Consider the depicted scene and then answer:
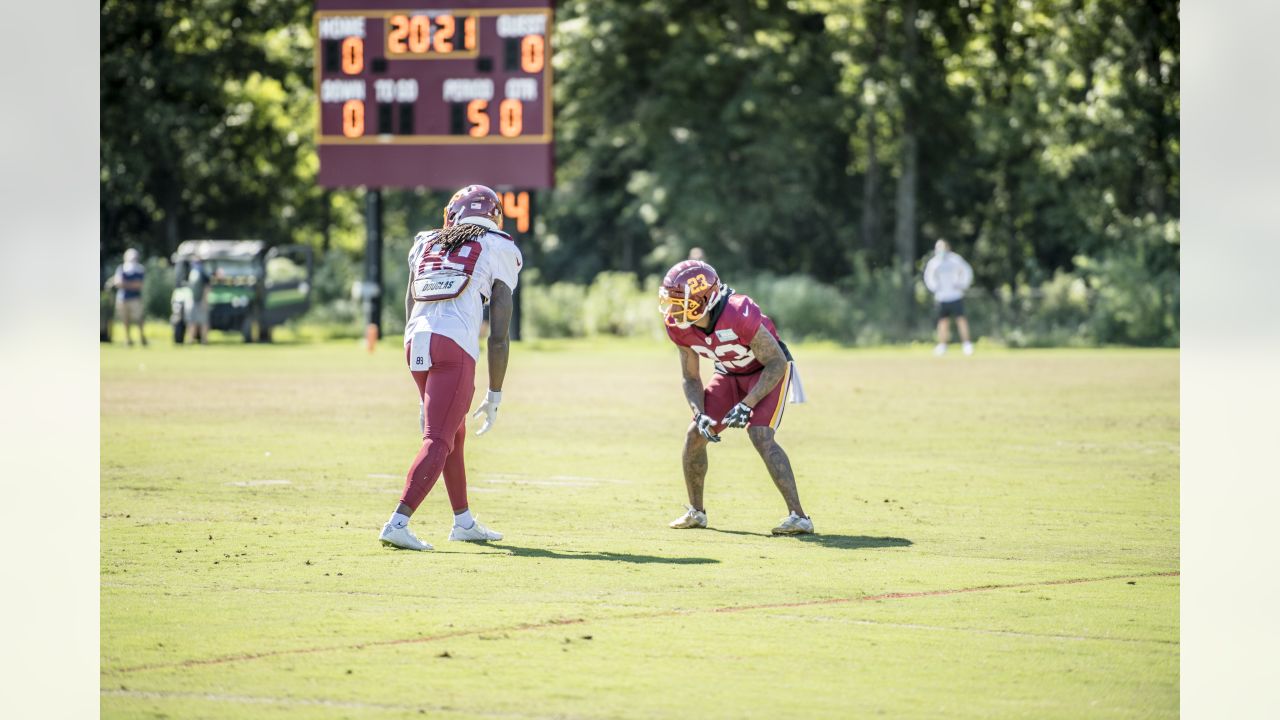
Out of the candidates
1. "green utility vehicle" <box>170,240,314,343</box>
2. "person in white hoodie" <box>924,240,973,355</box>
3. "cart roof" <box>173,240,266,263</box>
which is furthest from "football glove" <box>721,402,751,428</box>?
"cart roof" <box>173,240,266,263</box>

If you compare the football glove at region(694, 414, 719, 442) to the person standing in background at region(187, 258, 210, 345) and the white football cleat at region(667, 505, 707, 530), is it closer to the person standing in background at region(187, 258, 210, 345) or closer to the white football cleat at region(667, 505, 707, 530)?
the white football cleat at region(667, 505, 707, 530)

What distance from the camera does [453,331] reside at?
10.9 meters

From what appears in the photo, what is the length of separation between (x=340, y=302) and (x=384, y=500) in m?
36.6

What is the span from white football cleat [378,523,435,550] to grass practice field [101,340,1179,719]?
0.52ft

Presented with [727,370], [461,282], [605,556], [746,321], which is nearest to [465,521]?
[605,556]

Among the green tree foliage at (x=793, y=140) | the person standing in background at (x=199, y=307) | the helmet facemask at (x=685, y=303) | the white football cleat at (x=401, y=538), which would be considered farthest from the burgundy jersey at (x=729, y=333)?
the green tree foliage at (x=793, y=140)

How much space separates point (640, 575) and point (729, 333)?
2.14 m

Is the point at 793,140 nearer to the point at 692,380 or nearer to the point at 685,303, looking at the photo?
the point at 692,380

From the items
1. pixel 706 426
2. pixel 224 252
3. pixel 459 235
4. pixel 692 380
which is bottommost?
pixel 706 426

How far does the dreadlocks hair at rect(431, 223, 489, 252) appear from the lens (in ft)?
36.1

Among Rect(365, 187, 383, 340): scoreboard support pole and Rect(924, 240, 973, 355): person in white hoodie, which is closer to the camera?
Rect(924, 240, 973, 355): person in white hoodie

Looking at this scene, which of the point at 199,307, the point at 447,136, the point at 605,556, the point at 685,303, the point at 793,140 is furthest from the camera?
the point at 793,140
